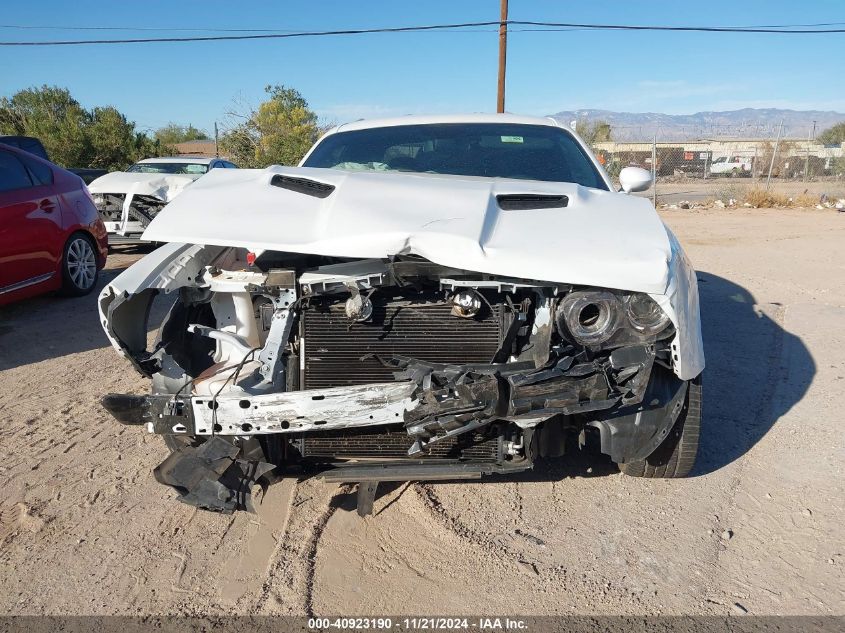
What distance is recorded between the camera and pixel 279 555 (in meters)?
2.81

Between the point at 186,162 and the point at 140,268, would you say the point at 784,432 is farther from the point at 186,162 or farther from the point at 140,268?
the point at 186,162

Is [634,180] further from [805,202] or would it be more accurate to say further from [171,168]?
[805,202]

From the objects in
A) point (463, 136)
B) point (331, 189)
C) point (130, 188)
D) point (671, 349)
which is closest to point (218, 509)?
point (331, 189)

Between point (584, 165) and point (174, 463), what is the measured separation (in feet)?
9.33

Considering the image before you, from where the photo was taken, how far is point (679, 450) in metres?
3.25

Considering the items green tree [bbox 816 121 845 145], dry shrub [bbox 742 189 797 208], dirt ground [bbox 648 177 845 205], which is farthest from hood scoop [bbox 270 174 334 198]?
green tree [bbox 816 121 845 145]

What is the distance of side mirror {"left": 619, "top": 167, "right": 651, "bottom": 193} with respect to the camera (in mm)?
4266

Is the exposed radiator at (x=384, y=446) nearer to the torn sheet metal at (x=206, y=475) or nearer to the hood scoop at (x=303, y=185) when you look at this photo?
the torn sheet metal at (x=206, y=475)

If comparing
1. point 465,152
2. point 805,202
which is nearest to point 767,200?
point 805,202

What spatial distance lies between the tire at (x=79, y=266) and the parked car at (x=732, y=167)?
2679cm

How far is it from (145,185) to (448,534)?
28.4 feet

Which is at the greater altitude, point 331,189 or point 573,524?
point 331,189

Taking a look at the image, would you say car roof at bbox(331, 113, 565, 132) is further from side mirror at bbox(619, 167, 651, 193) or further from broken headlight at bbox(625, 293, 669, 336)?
broken headlight at bbox(625, 293, 669, 336)

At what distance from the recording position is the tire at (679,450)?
3.12 meters
